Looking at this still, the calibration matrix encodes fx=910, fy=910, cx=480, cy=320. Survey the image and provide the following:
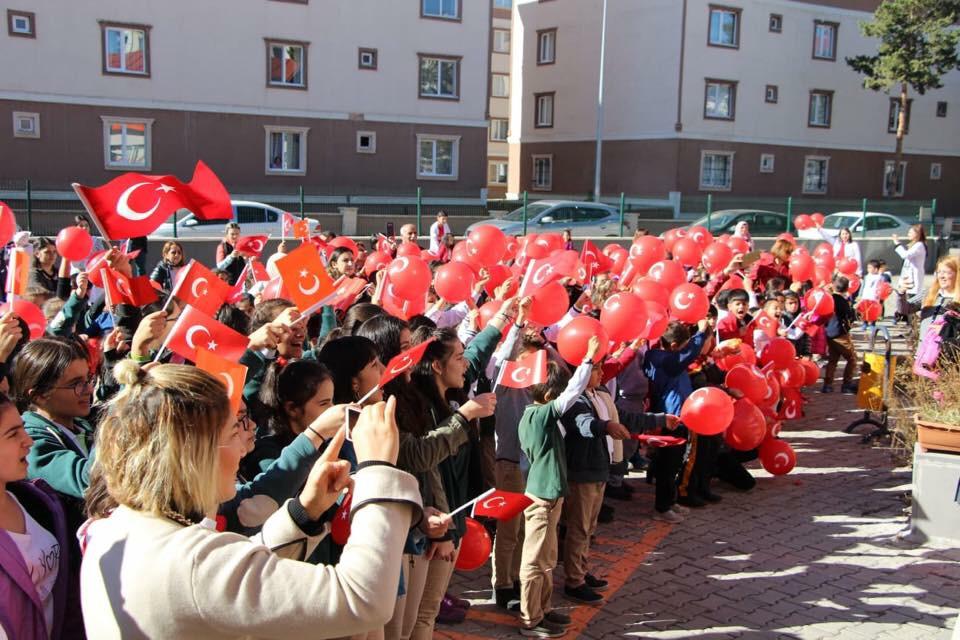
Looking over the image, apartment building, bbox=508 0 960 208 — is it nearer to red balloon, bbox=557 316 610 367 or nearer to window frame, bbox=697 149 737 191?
window frame, bbox=697 149 737 191

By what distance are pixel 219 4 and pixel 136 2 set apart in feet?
8.26

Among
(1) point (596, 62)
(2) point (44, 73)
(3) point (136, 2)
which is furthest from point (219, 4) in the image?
(1) point (596, 62)

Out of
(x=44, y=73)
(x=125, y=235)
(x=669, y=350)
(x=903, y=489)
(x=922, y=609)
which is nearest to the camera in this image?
(x=125, y=235)

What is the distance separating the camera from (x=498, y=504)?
379 cm

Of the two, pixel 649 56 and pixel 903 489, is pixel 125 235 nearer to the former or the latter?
pixel 903 489

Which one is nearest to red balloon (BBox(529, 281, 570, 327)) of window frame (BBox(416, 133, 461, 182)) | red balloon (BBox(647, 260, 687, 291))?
red balloon (BBox(647, 260, 687, 291))

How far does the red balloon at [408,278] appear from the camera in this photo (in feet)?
21.5

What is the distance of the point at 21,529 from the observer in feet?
8.25

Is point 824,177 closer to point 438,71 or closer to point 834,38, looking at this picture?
point 834,38

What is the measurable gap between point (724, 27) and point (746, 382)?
3320 centimetres

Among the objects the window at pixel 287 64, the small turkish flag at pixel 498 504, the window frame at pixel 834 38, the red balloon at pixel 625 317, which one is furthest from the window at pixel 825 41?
the small turkish flag at pixel 498 504

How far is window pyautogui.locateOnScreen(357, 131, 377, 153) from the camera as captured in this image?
3219 cm

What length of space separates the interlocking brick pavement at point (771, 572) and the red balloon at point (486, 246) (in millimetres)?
2364

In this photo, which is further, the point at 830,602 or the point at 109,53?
the point at 109,53
